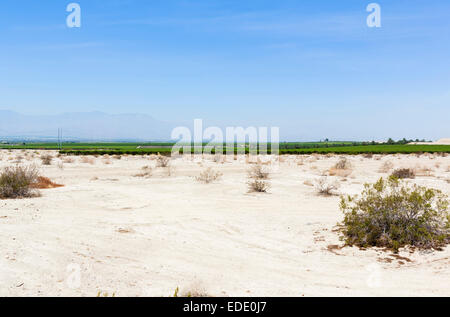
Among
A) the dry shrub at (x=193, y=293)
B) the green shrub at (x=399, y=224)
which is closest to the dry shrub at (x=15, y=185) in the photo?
the dry shrub at (x=193, y=293)

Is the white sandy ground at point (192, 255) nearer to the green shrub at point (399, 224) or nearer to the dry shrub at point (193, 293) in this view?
the dry shrub at point (193, 293)

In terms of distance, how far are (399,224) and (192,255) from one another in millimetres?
4273

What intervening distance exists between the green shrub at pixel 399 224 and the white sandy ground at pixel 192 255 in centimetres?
38

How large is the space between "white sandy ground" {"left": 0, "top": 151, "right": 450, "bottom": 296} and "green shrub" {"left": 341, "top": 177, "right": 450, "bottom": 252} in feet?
1.26

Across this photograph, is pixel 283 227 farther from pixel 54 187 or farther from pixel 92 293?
pixel 54 187

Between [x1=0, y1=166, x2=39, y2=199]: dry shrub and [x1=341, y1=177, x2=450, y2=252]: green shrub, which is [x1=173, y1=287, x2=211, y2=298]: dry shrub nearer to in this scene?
[x1=341, y1=177, x2=450, y2=252]: green shrub

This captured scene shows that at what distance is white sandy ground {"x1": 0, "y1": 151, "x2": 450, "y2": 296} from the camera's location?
5.23 meters

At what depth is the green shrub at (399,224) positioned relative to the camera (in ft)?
23.3

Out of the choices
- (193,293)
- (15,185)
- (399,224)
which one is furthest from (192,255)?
(15,185)

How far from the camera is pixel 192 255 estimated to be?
6.90 meters

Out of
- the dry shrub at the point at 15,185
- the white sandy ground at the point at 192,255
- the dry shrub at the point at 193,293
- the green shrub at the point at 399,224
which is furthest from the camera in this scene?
the dry shrub at the point at 15,185

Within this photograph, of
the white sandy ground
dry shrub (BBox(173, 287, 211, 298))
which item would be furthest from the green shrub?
dry shrub (BBox(173, 287, 211, 298))

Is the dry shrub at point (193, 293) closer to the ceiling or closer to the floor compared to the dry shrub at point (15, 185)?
closer to the floor
